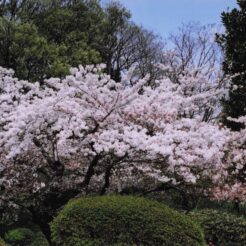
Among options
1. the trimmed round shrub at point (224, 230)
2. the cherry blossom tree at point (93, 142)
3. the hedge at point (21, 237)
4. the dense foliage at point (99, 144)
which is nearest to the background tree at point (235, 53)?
the dense foliage at point (99, 144)

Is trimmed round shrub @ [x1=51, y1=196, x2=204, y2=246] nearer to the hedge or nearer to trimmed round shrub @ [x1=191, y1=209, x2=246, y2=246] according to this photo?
trimmed round shrub @ [x1=191, y1=209, x2=246, y2=246]

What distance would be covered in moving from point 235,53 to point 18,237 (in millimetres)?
8493

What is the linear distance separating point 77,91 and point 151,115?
4.59ft

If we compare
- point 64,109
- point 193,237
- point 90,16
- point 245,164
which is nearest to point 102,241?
point 193,237

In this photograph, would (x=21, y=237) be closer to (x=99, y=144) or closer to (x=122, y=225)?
(x=99, y=144)

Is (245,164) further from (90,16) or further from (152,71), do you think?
(152,71)

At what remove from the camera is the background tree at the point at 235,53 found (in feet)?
50.1

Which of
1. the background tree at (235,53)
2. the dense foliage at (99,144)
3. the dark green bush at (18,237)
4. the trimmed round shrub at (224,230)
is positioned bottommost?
the dark green bush at (18,237)

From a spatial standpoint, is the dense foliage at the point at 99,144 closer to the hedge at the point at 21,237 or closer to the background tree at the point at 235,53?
the hedge at the point at 21,237

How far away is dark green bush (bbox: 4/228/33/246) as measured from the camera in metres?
12.1

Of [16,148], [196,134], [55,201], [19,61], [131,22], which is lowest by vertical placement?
[55,201]

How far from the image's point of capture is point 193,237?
662cm

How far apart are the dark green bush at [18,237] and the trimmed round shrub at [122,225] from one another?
5.90m

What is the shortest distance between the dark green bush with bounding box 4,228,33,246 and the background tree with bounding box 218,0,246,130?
7232mm
